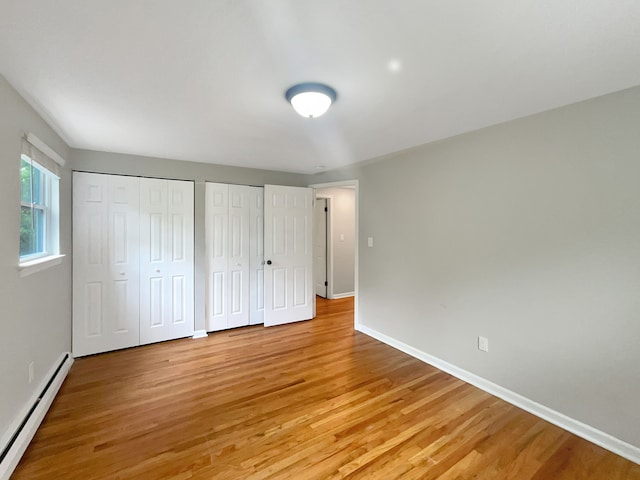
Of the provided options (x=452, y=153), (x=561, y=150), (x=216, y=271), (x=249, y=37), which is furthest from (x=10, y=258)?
(x=561, y=150)

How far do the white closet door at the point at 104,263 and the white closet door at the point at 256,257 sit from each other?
4.45 ft

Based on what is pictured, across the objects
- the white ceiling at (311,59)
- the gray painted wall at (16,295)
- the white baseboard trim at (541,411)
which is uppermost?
the white ceiling at (311,59)

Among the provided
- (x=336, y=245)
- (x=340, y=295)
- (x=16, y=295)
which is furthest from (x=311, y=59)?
(x=340, y=295)

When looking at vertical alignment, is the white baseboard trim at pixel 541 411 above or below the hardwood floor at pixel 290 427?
above

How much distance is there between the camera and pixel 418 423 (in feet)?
6.77

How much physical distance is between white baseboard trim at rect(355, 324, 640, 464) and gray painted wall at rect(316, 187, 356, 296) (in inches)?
106

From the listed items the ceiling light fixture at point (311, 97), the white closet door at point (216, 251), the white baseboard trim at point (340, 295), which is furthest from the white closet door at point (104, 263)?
the white baseboard trim at point (340, 295)

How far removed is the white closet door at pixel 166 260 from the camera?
3.38 metres

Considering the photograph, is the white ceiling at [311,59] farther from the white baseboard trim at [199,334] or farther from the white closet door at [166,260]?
the white baseboard trim at [199,334]

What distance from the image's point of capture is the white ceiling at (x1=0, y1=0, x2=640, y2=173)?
1165 millimetres

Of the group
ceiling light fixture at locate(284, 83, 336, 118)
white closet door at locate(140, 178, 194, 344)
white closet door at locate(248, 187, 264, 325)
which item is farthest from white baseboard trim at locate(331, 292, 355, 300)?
ceiling light fixture at locate(284, 83, 336, 118)

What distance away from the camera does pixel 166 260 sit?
11.5 feet

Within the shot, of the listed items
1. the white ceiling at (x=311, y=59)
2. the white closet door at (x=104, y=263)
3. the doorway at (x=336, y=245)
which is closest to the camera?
the white ceiling at (x=311, y=59)

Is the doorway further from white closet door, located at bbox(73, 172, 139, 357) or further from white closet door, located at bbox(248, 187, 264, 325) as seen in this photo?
→ white closet door, located at bbox(73, 172, 139, 357)
